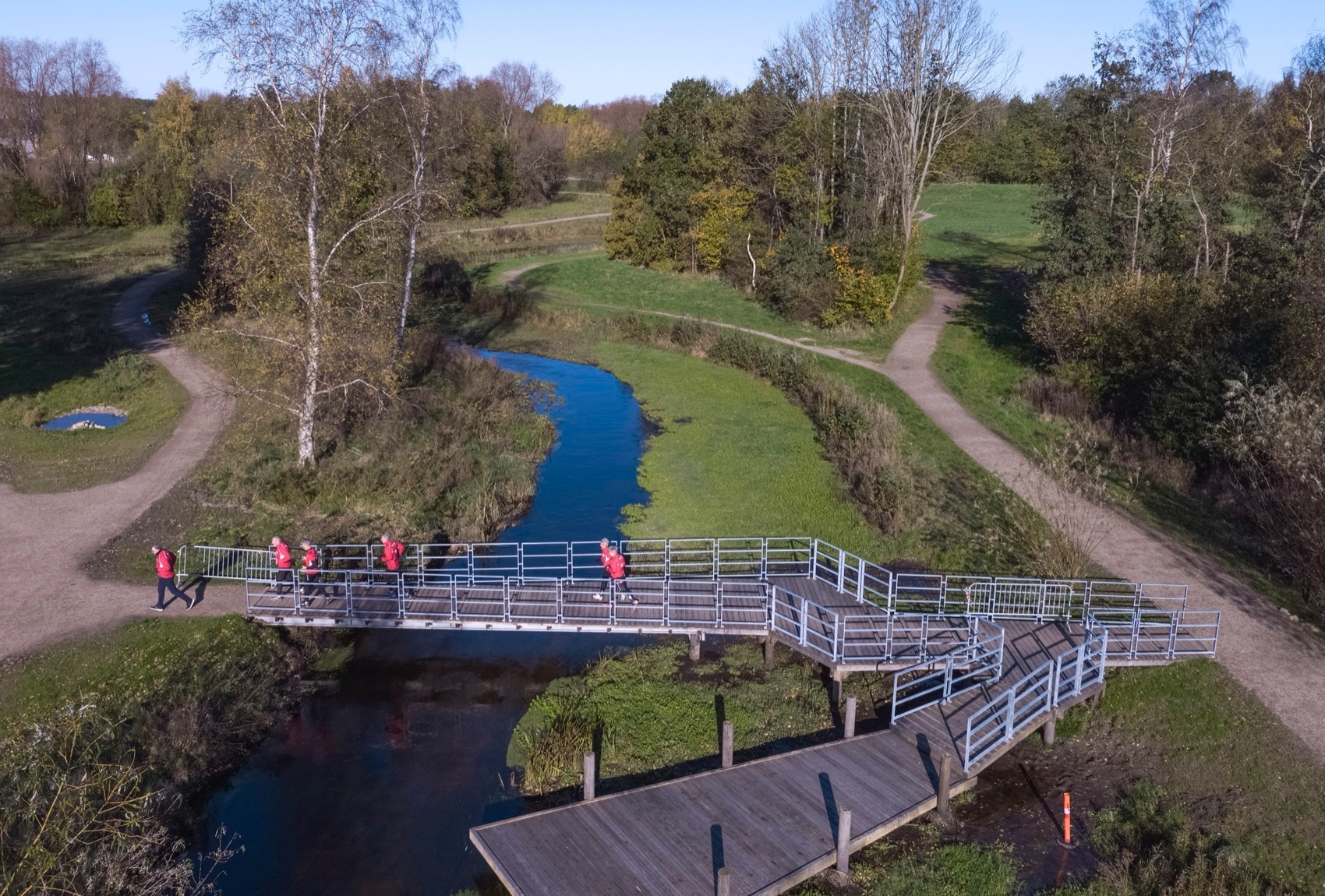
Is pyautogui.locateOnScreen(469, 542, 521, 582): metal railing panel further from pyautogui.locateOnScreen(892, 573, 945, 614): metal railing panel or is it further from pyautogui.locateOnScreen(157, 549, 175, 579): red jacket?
pyautogui.locateOnScreen(892, 573, 945, 614): metal railing panel

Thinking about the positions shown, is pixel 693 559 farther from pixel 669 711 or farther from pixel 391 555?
pixel 391 555

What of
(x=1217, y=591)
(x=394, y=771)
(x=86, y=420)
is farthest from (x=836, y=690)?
(x=86, y=420)

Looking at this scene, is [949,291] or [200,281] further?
[949,291]

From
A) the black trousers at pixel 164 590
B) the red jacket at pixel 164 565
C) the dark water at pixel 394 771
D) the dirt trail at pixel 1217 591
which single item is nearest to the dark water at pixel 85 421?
the black trousers at pixel 164 590

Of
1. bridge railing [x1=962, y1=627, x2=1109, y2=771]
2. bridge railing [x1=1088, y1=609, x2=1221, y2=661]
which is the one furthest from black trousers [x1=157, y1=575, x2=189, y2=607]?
bridge railing [x1=1088, y1=609, x2=1221, y2=661]

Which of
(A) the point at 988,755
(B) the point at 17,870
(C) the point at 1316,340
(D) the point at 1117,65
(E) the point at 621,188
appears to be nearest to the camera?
(B) the point at 17,870

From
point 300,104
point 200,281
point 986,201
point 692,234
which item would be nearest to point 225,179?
point 200,281

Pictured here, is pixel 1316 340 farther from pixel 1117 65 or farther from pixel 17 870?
pixel 17 870
